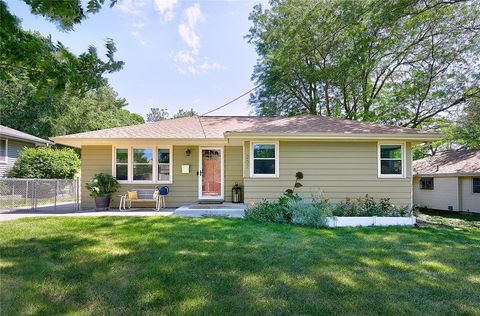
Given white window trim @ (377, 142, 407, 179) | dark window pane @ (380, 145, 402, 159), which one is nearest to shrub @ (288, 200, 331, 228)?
A: white window trim @ (377, 142, 407, 179)

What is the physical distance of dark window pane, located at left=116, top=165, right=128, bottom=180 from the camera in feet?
33.2

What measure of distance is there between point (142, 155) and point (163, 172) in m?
0.98

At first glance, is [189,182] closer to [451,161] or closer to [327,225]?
[327,225]

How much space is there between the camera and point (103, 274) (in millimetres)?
3631

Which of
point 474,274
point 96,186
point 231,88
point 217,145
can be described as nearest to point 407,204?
point 474,274

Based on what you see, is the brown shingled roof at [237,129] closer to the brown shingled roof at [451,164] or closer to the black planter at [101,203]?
the black planter at [101,203]

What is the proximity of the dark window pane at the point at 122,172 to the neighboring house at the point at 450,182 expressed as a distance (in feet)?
54.4

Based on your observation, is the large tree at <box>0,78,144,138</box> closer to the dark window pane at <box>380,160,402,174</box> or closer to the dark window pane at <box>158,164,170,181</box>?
the dark window pane at <box>158,164,170,181</box>

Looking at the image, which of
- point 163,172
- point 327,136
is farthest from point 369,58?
point 163,172

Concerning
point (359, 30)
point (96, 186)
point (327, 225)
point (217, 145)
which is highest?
point (359, 30)

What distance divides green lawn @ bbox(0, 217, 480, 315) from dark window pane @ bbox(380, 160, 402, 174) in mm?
3074

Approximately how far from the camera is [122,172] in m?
10.1

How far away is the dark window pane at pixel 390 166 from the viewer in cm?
901

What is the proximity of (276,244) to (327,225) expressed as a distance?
2.74 m
